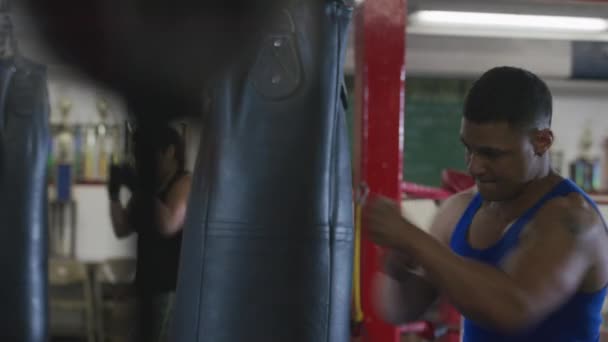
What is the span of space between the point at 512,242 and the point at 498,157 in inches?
6.8

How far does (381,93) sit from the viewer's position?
3.10m

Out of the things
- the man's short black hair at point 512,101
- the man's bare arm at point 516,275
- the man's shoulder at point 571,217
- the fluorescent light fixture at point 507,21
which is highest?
the fluorescent light fixture at point 507,21

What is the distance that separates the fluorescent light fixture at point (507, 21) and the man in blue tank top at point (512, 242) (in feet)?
10.7

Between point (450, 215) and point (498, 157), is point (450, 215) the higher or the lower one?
the lower one

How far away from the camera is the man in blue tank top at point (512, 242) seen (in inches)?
52.6

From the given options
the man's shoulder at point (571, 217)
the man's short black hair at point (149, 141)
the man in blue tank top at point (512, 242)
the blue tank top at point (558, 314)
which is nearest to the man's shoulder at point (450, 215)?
the man in blue tank top at point (512, 242)

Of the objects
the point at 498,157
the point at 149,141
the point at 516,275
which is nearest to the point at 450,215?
the point at 498,157

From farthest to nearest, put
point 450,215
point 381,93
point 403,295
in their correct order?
point 381,93
point 450,215
point 403,295

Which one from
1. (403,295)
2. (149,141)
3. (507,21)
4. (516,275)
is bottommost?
(403,295)

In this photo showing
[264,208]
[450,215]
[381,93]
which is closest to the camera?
[264,208]

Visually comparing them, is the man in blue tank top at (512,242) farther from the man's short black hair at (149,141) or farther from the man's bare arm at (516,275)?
the man's short black hair at (149,141)

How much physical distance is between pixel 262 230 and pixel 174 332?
207mm

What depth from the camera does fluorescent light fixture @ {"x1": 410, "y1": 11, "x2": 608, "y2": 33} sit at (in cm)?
472

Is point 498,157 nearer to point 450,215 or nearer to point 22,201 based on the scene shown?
point 450,215
